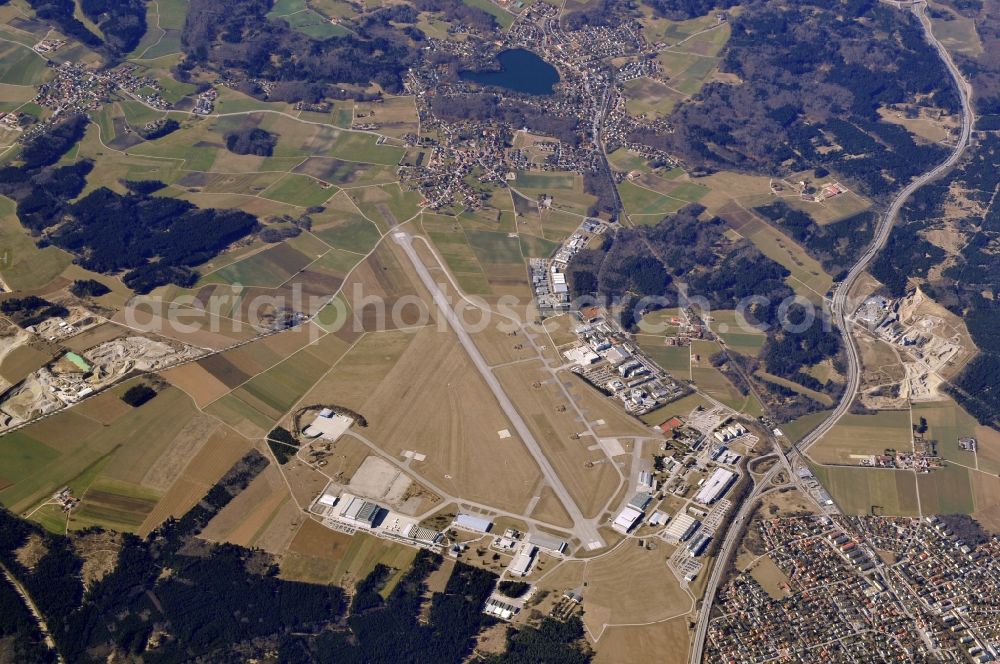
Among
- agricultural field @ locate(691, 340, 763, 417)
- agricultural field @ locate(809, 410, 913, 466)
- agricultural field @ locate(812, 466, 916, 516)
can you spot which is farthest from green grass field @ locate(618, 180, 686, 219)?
agricultural field @ locate(812, 466, 916, 516)

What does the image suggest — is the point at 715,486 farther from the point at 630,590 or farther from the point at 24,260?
the point at 24,260

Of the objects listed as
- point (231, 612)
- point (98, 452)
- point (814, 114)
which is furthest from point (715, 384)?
point (814, 114)

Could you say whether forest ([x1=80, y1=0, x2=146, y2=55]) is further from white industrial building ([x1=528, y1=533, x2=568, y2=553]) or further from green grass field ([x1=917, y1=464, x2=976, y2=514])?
green grass field ([x1=917, y1=464, x2=976, y2=514])

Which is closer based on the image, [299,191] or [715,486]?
[715,486]

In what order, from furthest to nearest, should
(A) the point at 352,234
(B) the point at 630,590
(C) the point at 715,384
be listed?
(A) the point at 352,234 → (C) the point at 715,384 → (B) the point at 630,590

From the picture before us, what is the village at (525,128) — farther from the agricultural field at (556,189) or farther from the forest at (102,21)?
the forest at (102,21)

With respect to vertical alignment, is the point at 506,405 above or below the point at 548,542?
above

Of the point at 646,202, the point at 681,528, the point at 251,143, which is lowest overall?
the point at 681,528

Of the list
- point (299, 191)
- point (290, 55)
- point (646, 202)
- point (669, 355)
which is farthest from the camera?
point (290, 55)
